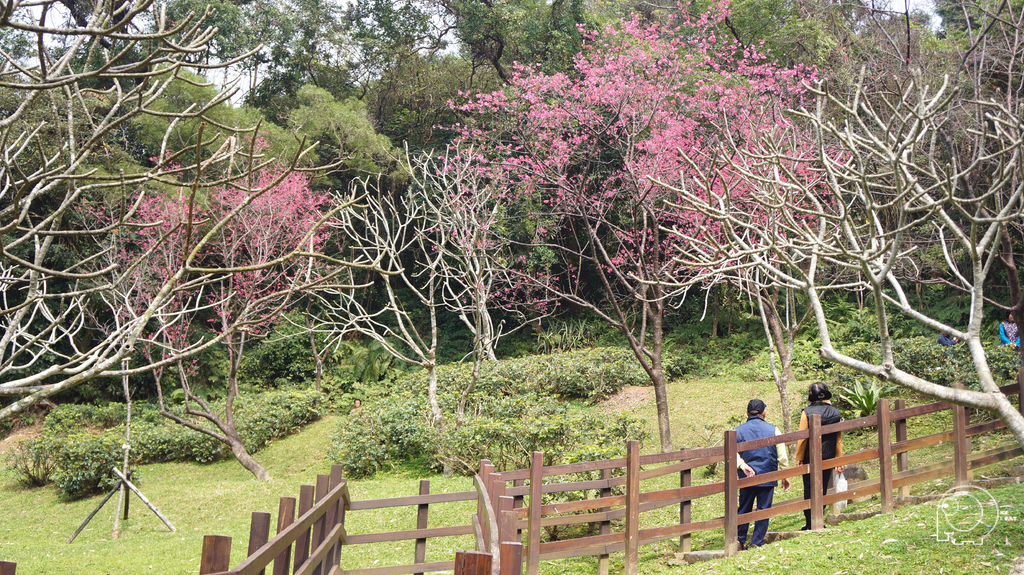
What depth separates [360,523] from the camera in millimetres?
8328

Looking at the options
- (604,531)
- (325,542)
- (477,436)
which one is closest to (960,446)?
(604,531)

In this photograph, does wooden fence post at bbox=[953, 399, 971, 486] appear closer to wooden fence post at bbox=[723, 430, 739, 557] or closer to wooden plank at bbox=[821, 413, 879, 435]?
wooden plank at bbox=[821, 413, 879, 435]

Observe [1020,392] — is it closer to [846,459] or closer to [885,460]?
[885,460]

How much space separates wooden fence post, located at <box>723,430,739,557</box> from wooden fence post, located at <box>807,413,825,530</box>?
682mm

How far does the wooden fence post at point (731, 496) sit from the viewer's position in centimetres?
538

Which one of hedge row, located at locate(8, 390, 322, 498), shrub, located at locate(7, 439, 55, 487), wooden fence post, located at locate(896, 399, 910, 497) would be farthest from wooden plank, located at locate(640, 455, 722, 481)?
shrub, located at locate(7, 439, 55, 487)

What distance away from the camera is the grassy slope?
4594 mm

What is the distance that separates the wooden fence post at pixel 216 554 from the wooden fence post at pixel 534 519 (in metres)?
3.37

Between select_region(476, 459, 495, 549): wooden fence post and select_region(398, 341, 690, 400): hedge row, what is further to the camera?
select_region(398, 341, 690, 400): hedge row

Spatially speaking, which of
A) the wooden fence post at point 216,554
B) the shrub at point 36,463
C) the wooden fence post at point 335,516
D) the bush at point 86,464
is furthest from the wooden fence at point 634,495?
the shrub at point 36,463

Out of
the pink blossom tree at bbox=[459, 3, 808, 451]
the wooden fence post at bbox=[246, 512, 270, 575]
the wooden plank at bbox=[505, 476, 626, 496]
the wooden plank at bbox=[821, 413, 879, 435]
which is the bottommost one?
the wooden plank at bbox=[505, 476, 626, 496]

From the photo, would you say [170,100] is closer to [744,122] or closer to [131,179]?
Result: [744,122]

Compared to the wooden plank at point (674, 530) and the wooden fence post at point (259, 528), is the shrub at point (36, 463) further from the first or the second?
the wooden fence post at point (259, 528)

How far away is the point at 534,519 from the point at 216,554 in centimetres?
356
